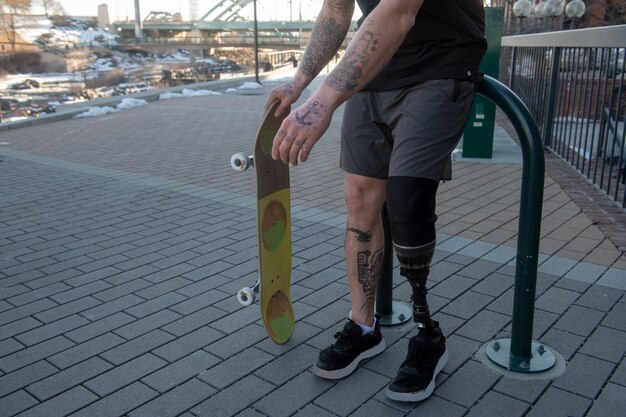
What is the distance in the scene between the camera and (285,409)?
2186 millimetres

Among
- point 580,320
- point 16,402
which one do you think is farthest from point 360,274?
point 16,402

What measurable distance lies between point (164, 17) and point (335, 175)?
318 ft

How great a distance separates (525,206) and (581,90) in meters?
4.46

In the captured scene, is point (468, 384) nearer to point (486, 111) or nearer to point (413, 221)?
point (413, 221)

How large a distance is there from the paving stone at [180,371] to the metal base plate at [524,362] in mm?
1209

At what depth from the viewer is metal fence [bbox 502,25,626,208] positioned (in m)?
4.99

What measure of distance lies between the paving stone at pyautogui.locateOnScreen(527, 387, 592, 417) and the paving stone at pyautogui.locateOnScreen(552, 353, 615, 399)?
0.04 metres

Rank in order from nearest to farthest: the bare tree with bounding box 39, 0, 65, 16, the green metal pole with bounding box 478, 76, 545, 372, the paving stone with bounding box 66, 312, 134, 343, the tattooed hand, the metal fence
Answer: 1. the tattooed hand
2. the green metal pole with bounding box 478, 76, 545, 372
3. the paving stone with bounding box 66, 312, 134, 343
4. the metal fence
5. the bare tree with bounding box 39, 0, 65, 16

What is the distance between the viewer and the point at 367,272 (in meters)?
2.46

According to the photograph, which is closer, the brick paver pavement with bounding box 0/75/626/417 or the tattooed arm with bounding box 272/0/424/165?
the tattooed arm with bounding box 272/0/424/165

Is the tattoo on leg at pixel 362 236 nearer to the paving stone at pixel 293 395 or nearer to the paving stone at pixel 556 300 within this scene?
the paving stone at pixel 293 395

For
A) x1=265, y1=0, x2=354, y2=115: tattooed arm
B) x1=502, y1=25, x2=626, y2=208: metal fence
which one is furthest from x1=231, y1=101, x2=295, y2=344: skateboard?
x1=502, y1=25, x2=626, y2=208: metal fence

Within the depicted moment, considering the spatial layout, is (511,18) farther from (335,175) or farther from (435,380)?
(435,380)

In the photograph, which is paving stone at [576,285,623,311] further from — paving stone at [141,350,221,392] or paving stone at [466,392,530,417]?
paving stone at [141,350,221,392]
